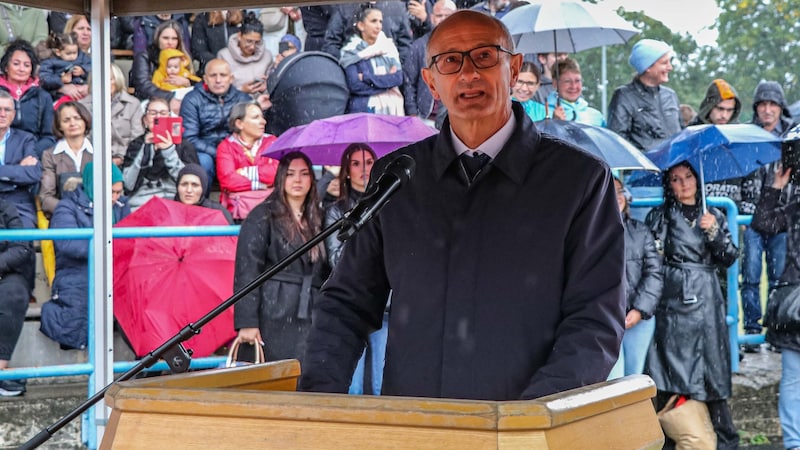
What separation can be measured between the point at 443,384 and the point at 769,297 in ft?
16.2

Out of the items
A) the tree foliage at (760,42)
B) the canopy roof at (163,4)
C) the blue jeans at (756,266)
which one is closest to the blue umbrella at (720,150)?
the blue jeans at (756,266)

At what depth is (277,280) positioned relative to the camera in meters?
6.74

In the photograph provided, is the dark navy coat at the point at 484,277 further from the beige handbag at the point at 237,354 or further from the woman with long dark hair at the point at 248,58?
the woman with long dark hair at the point at 248,58

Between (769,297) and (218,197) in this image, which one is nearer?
(769,297)

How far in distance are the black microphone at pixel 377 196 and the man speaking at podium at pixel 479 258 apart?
12.3 inches

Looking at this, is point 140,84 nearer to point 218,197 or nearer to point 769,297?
point 218,197

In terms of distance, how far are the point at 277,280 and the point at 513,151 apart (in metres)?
3.72

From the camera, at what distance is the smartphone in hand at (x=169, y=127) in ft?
26.8

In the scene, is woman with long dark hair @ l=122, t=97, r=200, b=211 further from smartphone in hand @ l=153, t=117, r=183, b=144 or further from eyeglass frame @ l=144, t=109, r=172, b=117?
eyeglass frame @ l=144, t=109, r=172, b=117

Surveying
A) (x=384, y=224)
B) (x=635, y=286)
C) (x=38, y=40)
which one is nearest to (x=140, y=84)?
(x=38, y=40)

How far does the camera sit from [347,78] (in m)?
8.71

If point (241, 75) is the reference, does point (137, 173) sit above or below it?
below

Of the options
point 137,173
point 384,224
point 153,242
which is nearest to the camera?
point 384,224

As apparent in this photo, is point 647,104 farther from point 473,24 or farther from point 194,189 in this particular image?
point 473,24
